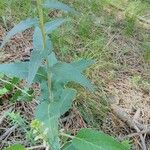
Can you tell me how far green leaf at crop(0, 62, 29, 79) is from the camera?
5.34ft

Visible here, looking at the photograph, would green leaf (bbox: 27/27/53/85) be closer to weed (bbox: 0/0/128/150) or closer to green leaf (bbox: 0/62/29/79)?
weed (bbox: 0/0/128/150)

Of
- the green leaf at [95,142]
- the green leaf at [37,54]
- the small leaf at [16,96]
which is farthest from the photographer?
the small leaf at [16,96]

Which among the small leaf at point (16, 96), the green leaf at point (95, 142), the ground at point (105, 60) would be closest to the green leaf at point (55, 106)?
the green leaf at point (95, 142)

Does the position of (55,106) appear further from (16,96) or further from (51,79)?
(16,96)

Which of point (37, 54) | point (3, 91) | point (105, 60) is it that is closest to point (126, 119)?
point (105, 60)

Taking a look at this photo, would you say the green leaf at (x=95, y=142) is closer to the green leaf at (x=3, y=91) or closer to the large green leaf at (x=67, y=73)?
the large green leaf at (x=67, y=73)

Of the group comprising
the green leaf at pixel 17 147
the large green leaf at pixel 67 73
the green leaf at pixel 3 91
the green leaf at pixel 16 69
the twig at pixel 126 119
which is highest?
the large green leaf at pixel 67 73

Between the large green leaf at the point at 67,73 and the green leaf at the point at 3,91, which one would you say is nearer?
the large green leaf at the point at 67,73

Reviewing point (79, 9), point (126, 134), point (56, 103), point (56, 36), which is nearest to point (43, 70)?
point (56, 103)

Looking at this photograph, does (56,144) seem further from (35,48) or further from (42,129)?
(35,48)

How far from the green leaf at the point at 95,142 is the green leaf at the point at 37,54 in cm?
32

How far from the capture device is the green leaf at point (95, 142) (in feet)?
5.05

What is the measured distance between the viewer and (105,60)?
8.79 ft

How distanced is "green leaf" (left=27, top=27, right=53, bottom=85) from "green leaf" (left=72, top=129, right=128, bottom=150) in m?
0.32
